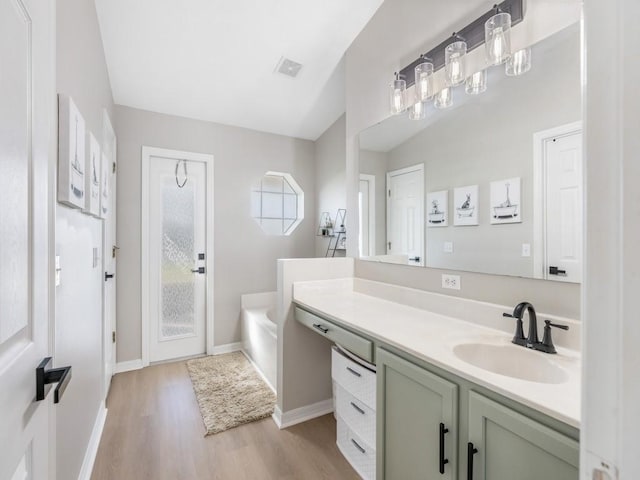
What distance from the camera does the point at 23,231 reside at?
62 centimetres

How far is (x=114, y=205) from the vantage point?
278cm

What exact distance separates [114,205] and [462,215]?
115 inches

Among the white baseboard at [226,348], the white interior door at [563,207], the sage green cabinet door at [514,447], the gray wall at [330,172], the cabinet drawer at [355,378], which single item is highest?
the gray wall at [330,172]

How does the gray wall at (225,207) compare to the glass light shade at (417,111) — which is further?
the gray wall at (225,207)

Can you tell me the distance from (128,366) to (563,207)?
11.6 feet

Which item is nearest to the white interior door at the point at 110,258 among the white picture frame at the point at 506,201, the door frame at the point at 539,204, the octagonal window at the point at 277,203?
the octagonal window at the point at 277,203

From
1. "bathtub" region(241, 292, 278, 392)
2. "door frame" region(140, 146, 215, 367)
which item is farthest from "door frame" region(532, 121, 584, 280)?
"door frame" region(140, 146, 215, 367)

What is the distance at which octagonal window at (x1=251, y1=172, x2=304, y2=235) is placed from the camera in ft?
11.8

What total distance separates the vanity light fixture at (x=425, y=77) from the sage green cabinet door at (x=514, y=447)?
162 centimetres

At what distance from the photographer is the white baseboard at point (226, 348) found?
10.7ft

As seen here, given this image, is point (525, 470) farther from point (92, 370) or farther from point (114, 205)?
point (114, 205)

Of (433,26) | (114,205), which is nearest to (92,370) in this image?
(114,205)

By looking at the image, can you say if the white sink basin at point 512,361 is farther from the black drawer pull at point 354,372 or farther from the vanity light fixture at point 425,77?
the vanity light fixture at point 425,77

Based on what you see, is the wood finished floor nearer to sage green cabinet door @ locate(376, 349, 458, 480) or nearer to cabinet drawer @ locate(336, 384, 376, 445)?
cabinet drawer @ locate(336, 384, 376, 445)
